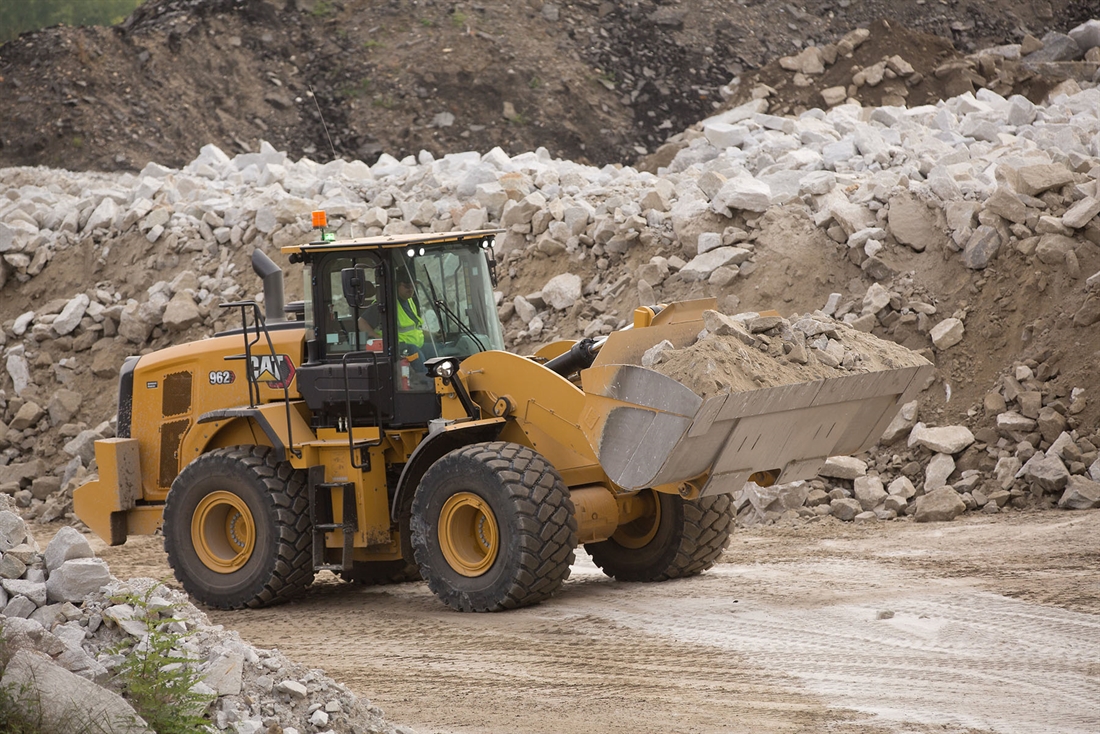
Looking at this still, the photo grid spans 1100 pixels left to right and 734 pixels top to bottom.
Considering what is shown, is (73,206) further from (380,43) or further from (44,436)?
(380,43)

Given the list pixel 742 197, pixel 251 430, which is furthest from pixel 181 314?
pixel 251 430

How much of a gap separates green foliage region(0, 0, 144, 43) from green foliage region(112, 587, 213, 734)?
29.8m

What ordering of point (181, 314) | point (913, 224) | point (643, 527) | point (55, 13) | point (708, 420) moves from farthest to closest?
1. point (55, 13)
2. point (181, 314)
3. point (913, 224)
4. point (643, 527)
5. point (708, 420)

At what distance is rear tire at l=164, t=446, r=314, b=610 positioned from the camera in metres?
8.61

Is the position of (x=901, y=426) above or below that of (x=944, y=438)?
above

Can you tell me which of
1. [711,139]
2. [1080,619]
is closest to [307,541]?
[1080,619]

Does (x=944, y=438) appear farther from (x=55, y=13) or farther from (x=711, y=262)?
(x=55, y=13)

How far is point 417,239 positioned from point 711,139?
9.78 metres

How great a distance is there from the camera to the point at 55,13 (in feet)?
107

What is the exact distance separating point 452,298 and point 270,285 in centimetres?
172

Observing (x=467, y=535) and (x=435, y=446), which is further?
(x=435, y=446)

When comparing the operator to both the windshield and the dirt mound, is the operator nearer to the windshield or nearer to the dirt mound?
the windshield

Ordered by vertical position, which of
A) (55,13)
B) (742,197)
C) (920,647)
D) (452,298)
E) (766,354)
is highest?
(55,13)

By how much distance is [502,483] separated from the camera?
7699 mm
